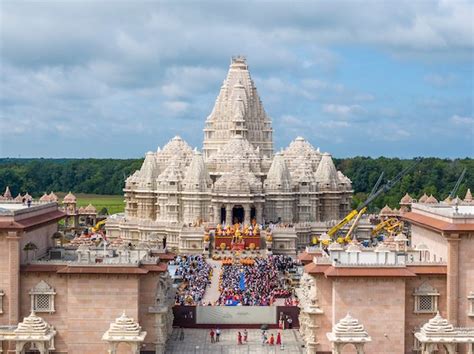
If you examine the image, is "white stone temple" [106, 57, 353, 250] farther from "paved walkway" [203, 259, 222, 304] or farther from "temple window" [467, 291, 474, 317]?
"temple window" [467, 291, 474, 317]

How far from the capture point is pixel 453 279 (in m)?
42.4

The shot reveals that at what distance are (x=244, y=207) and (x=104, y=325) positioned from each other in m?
46.7

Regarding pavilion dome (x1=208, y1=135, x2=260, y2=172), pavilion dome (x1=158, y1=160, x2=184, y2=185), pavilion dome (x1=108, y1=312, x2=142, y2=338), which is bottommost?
pavilion dome (x1=108, y1=312, x2=142, y2=338)

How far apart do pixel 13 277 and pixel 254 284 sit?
24.1 metres

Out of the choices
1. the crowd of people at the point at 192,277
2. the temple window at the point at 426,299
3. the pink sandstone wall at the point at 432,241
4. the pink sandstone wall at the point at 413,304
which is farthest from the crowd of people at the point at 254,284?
the temple window at the point at 426,299

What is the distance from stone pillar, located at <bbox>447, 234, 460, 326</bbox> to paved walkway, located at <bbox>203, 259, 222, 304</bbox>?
18.9 m

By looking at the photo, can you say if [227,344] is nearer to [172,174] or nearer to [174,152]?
[172,174]

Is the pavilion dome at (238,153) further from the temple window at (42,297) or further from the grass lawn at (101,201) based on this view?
the grass lawn at (101,201)

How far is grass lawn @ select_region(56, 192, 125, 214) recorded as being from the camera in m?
155

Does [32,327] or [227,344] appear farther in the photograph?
[227,344]

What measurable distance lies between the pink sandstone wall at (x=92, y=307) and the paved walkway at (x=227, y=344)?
3794mm

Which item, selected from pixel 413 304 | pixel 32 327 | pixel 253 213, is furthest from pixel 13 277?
pixel 253 213

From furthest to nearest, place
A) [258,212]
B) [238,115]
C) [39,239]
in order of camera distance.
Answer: [238,115]
[258,212]
[39,239]

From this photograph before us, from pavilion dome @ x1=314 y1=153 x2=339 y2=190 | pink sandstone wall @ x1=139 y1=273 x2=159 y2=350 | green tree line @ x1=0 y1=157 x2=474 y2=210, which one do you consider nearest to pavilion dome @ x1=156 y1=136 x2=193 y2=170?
pavilion dome @ x1=314 y1=153 x2=339 y2=190
